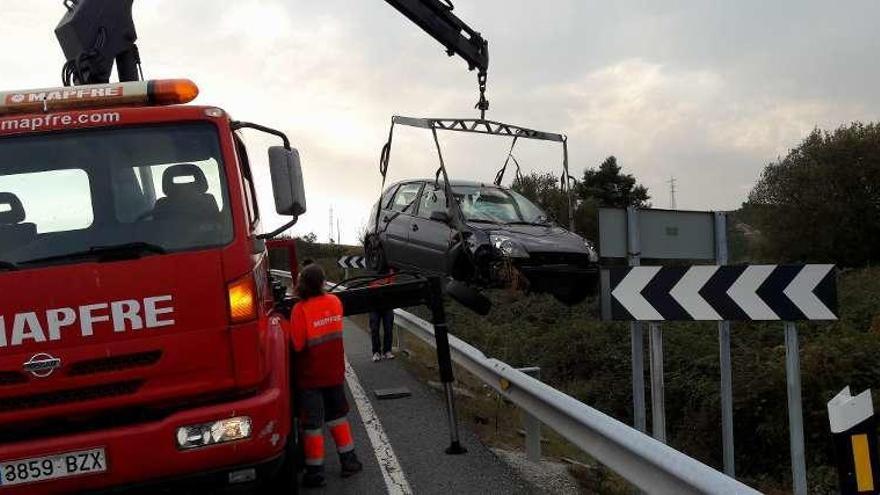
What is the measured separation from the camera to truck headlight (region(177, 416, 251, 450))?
3969 millimetres

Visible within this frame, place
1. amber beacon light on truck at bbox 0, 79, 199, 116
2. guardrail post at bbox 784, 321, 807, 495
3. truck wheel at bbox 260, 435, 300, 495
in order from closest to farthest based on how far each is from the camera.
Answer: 1. amber beacon light on truck at bbox 0, 79, 199, 116
2. truck wheel at bbox 260, 435, 300, 495
3. guardrail post at bbox 784, 321, 807, 495

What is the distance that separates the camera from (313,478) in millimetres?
5531

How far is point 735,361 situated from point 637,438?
11108 mm

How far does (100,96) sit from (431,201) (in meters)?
5.78

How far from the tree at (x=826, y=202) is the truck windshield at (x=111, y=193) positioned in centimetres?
3552

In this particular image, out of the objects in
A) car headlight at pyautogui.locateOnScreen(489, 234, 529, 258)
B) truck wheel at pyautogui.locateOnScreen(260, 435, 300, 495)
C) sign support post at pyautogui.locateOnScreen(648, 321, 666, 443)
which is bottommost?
truck wheel at pyautogui.locateOnScreen(260, 435, 300, 495)

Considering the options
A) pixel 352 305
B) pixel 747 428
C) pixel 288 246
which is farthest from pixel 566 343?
pixel 352 305

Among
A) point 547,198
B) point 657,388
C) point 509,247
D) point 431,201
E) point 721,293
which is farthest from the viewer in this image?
point 547,198

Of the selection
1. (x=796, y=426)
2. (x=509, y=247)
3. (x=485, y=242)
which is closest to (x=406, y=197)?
(x=485, y=242)

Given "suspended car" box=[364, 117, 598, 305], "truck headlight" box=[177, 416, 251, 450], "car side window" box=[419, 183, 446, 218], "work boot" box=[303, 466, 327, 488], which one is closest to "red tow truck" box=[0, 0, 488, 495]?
"truck headlight" box=[177, 416, 251, 450]

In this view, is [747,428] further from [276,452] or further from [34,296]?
[34,296]

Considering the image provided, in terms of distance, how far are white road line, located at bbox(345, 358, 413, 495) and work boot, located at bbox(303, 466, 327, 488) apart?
18.2 inches

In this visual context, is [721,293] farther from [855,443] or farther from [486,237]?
[486,237]

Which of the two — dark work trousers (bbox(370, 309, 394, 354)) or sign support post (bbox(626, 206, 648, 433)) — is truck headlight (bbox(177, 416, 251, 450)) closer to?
sign support post (bbox(626, 206, 648, 433))
